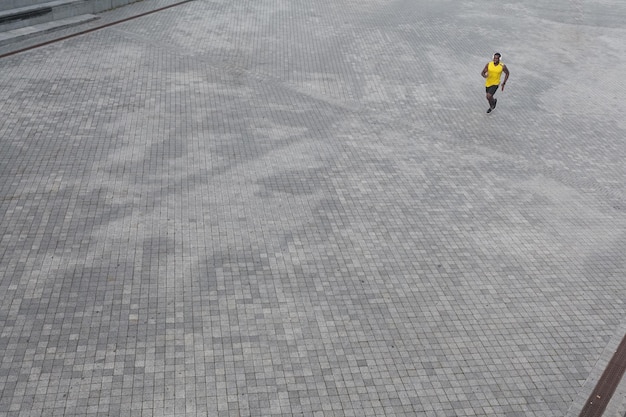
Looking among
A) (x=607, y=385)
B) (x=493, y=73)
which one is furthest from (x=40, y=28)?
(x=607, y=385)

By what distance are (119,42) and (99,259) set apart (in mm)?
8299

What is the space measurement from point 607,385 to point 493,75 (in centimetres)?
752

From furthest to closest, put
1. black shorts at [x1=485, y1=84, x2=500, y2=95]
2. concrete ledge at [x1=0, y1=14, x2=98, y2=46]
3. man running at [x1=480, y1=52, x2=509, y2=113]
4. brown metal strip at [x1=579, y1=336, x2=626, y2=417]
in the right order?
concrete ledge at [x1=0, y1=14, x2=98, y2=46] < black shorts at [x1=485, y1=84, x2=500, y2=95] < man running at [x1=480, y1=52, x2=509, y2=113] < brown metal strip at [x1=579, y1=336, x2=626, y2=417]

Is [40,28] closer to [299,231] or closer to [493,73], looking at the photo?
[299,231]

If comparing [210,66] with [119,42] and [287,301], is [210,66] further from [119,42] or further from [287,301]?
[287,301]

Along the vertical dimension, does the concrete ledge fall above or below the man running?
above

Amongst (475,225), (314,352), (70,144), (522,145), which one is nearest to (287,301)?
(314,352)

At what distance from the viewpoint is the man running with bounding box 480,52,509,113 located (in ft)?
41.7

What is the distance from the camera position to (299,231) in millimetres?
8812

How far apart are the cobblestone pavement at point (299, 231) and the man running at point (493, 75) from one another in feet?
1.29

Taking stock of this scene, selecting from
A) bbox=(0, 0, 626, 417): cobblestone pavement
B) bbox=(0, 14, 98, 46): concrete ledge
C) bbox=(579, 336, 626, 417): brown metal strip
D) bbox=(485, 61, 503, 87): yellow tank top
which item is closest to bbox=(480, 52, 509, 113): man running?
bbox=(485, 61, 503, 87): yellow tank top

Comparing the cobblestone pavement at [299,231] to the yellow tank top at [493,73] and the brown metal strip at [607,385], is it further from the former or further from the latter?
the yellow tank top at [493,73]

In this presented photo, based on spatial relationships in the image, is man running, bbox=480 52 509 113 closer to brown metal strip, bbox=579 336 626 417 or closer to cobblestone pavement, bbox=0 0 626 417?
cobblestone pavement, bbox=0 0 626 417

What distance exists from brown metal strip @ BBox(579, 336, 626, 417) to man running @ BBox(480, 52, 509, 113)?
6.64 m
